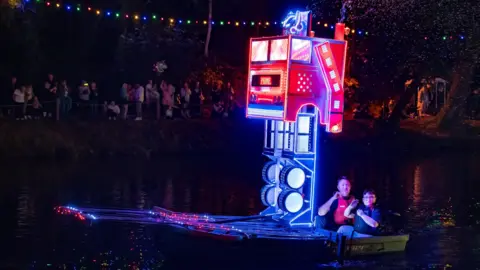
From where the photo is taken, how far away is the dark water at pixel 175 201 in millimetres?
12016

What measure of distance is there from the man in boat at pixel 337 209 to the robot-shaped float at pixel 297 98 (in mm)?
570

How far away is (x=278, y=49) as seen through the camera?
529 inches

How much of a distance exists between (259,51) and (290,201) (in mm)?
3027

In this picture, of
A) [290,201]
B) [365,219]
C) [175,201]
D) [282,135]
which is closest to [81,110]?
[175,201]

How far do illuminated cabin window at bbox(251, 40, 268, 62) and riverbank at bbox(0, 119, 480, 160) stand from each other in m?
13.8

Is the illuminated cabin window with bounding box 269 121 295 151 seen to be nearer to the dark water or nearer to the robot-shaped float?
the robot-shaped float

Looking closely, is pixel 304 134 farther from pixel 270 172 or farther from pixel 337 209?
pixel 337 209

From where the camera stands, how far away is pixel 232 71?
34.4m

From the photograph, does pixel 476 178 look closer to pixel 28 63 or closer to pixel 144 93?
pixel 144 93

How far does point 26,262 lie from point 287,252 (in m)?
4.38

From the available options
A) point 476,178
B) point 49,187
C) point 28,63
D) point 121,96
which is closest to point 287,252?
point 49,187

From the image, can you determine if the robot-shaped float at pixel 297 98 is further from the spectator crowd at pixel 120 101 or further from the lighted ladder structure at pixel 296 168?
the spectator crowd at pixel 120 101

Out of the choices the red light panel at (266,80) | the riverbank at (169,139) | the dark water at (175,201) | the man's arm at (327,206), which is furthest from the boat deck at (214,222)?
the riverbank at (169,139)

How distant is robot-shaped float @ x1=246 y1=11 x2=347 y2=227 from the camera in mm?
13172
